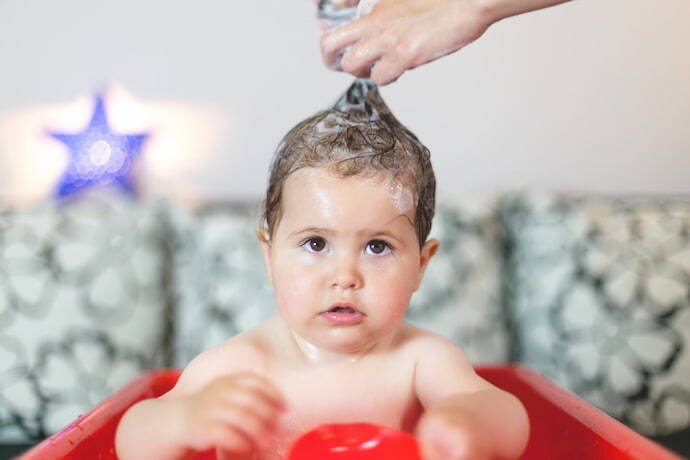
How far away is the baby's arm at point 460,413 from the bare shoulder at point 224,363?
131 mm

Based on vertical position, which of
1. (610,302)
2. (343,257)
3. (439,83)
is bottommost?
(610,302)

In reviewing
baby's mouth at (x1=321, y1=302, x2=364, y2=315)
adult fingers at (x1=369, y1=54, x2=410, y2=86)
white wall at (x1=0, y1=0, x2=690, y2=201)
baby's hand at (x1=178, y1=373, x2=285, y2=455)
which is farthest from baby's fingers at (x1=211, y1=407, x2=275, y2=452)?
white wall at (x1=0, y1=0, x2=690, y2=201)

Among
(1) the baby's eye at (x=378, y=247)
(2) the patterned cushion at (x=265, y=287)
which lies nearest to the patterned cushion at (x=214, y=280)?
(2) the patterned cushion at (x=265, y=287)

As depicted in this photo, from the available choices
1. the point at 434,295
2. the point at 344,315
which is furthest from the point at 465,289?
the point at 344,315

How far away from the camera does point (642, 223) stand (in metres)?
0.90

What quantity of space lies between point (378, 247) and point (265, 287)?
51cm

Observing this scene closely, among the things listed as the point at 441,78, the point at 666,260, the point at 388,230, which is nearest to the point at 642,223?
the point at 666,260

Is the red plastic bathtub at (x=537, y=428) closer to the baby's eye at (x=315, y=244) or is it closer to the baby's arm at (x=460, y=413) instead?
the baby's arm at (x=460, y=413)

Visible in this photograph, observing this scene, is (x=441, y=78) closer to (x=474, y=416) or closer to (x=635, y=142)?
(x=635, y=142)

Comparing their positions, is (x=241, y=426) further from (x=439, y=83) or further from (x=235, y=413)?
(x=439, y=83)

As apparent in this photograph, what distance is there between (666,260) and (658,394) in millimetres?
184

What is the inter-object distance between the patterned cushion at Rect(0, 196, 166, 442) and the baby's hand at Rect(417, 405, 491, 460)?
2.17ft

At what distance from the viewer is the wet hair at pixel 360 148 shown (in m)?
0.44

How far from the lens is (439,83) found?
2.53 ft
